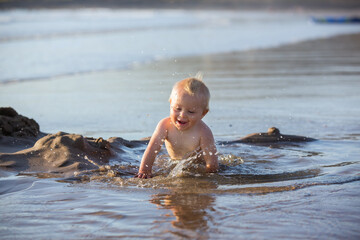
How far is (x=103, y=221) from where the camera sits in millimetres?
3016

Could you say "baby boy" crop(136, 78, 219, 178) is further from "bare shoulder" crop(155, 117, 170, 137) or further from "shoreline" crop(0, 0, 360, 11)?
"shoreline" crop(0, 0, 360, 11)

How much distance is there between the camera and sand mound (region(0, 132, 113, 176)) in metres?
4.21

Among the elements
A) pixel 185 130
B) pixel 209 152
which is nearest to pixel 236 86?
pixel 185 130

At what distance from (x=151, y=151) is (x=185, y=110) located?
43 cm

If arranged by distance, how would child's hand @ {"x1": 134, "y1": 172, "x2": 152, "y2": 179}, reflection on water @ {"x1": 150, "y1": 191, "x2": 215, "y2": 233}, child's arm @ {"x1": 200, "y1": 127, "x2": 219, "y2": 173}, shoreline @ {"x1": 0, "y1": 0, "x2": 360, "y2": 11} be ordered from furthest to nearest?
shoreline @ {"x1": 0, "y1": 0, "x2": 360, "y2": 11}, child's arm @ {"x1": 200, "y1": 127, "x2": 219, "y2": 173}, child's hand @ {"x1": 134, "y1": 172, "x2": 152, "y2": 179}, reflection on water @ {"x1": 150, "y1": 191, "x2": 215, "y2": 233}

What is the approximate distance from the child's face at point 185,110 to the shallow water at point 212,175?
348 millimetres

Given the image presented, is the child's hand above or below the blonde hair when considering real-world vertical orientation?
below

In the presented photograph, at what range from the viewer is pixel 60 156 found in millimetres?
4359

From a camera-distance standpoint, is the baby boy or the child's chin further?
the child's chin

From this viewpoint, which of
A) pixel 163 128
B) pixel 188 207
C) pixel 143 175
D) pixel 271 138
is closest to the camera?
pixel 188 207

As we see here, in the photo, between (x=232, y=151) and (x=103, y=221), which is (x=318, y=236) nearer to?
(x=103, y=221)

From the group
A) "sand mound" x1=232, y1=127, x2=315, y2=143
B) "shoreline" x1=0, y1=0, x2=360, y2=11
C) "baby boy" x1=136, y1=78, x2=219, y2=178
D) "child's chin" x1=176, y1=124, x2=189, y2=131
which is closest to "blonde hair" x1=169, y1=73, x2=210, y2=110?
"baby boy" x1=136, y1=78, x2=219, y2=178

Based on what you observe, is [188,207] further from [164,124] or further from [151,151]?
[164,124]

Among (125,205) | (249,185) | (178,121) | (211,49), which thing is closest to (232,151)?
(178,121)
